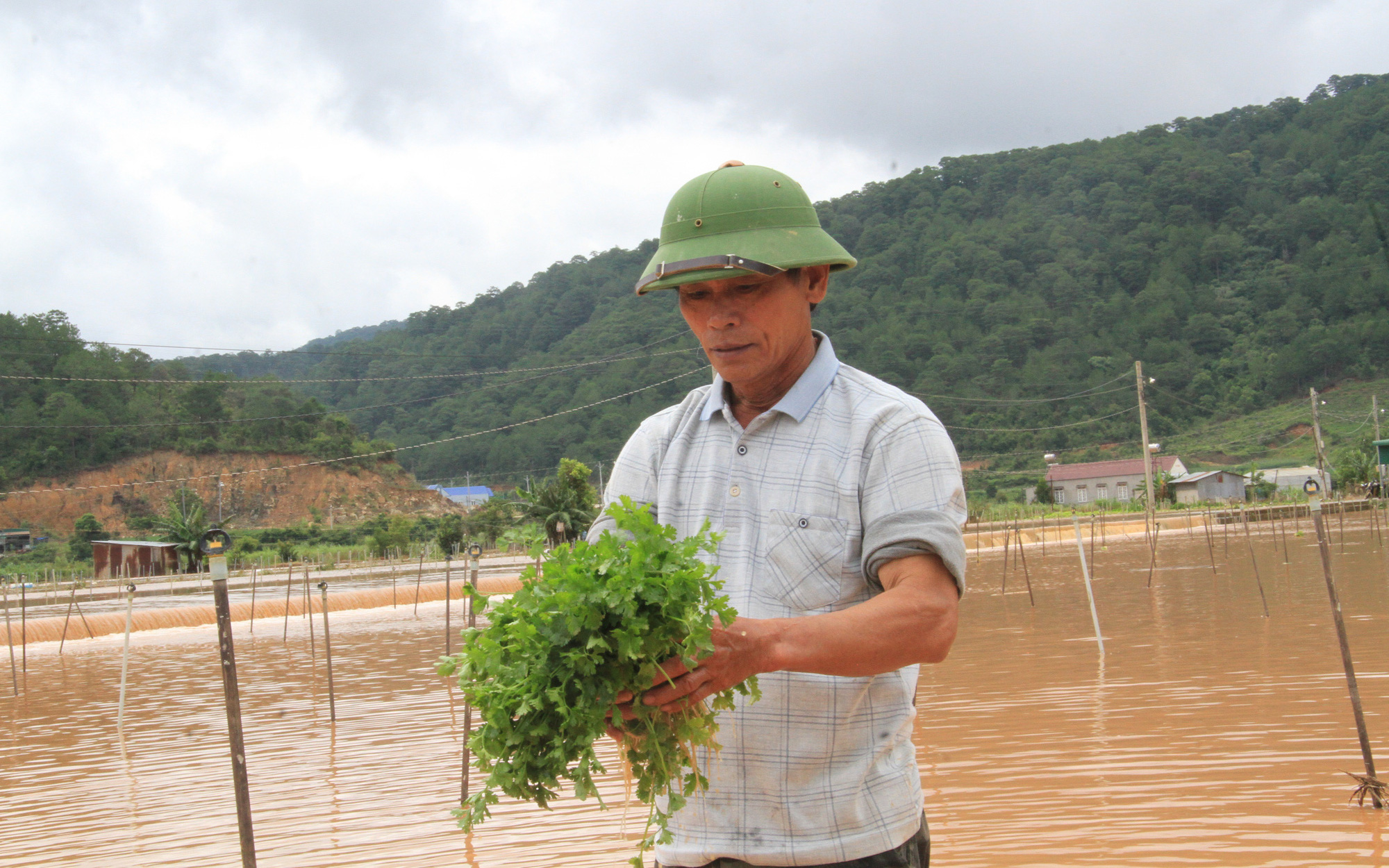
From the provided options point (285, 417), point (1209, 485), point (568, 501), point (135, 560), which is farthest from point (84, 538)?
point (1209, 485)

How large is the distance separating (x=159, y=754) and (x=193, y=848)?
326 cm

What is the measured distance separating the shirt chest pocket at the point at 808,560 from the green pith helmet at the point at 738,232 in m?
0.37

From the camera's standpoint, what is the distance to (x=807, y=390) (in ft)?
5.38

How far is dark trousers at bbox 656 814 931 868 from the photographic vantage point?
1.50 metres

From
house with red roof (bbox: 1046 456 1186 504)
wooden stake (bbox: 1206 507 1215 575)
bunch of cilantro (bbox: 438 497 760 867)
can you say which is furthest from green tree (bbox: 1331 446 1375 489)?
bunch of cilantro (bbox: 438 497 760 867)

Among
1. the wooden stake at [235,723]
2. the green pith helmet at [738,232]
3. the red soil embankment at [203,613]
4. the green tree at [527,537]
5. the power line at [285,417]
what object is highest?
the power line at [285,417]

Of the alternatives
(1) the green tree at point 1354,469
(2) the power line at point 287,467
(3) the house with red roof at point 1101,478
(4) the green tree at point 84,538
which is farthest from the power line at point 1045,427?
(4) the green tree at point 84,538

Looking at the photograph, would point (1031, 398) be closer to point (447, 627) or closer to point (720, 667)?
point (447, 627)

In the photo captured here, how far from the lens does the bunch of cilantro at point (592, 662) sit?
135 centimetres

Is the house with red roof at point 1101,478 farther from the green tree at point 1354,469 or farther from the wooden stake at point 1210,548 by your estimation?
the wooden stake at point 1210,548

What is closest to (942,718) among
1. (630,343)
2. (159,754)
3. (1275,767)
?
(1275,767)

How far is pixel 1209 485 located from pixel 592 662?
63033 millimetres

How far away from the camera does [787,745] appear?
1.51 meters

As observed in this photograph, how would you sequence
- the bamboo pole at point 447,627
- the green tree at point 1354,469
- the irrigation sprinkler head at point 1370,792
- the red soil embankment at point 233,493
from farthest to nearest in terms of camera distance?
the red soil embankment at point 233,493
the green tree at point 1354,469
the bamboo pole at point 447,627
the irrigation sprinkler head at point 1370,792
